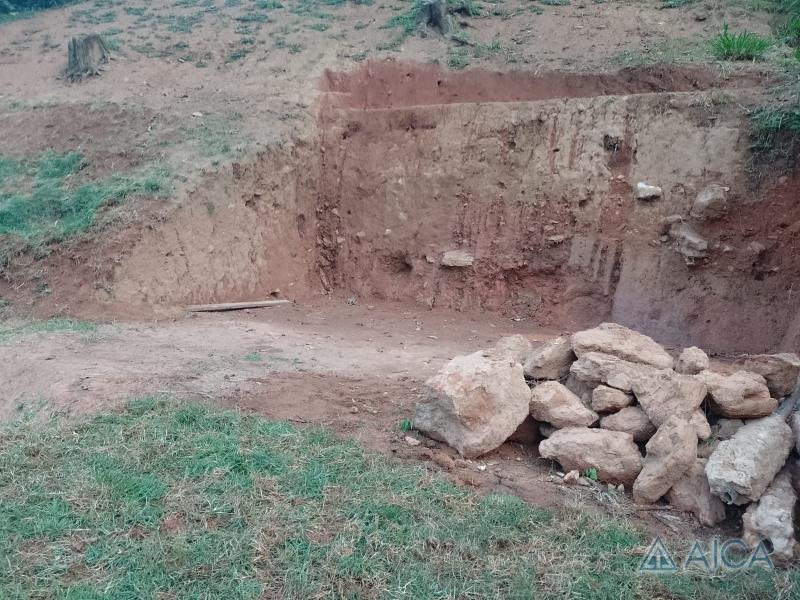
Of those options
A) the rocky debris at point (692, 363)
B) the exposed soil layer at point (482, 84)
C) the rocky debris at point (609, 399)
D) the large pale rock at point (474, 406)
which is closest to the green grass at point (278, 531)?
the large pale rock at point (474, 406)

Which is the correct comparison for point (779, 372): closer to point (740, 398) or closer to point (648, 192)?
point (740, 398)

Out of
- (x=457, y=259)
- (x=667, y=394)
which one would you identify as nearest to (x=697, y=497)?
(x=667, y=394)

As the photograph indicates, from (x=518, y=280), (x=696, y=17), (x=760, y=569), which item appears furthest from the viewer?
(x=696, y=17)

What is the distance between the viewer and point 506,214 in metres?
8.09

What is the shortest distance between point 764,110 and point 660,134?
1060 millimetres

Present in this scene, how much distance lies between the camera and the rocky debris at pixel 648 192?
7121mm

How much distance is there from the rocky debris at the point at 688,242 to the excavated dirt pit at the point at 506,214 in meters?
0.07

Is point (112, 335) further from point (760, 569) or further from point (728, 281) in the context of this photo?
point (728, 281)

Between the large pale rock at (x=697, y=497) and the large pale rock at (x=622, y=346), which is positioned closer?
the large pale rock at (x=697, y=497)

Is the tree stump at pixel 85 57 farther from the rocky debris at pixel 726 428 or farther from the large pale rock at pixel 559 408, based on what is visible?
the rocky debris at pixel 726 428

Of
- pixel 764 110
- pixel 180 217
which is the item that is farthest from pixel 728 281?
pixel 180 217

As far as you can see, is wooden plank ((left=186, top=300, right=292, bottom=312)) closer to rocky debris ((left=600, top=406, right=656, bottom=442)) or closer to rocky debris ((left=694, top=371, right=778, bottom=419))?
rocky debris ((left=600, top=406, right=656, bottom=442))

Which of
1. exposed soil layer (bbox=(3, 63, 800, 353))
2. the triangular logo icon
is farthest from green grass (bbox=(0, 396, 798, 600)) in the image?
exposed soil layer (bbox=(3, 63, 800, 353))

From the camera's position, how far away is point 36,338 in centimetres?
530
